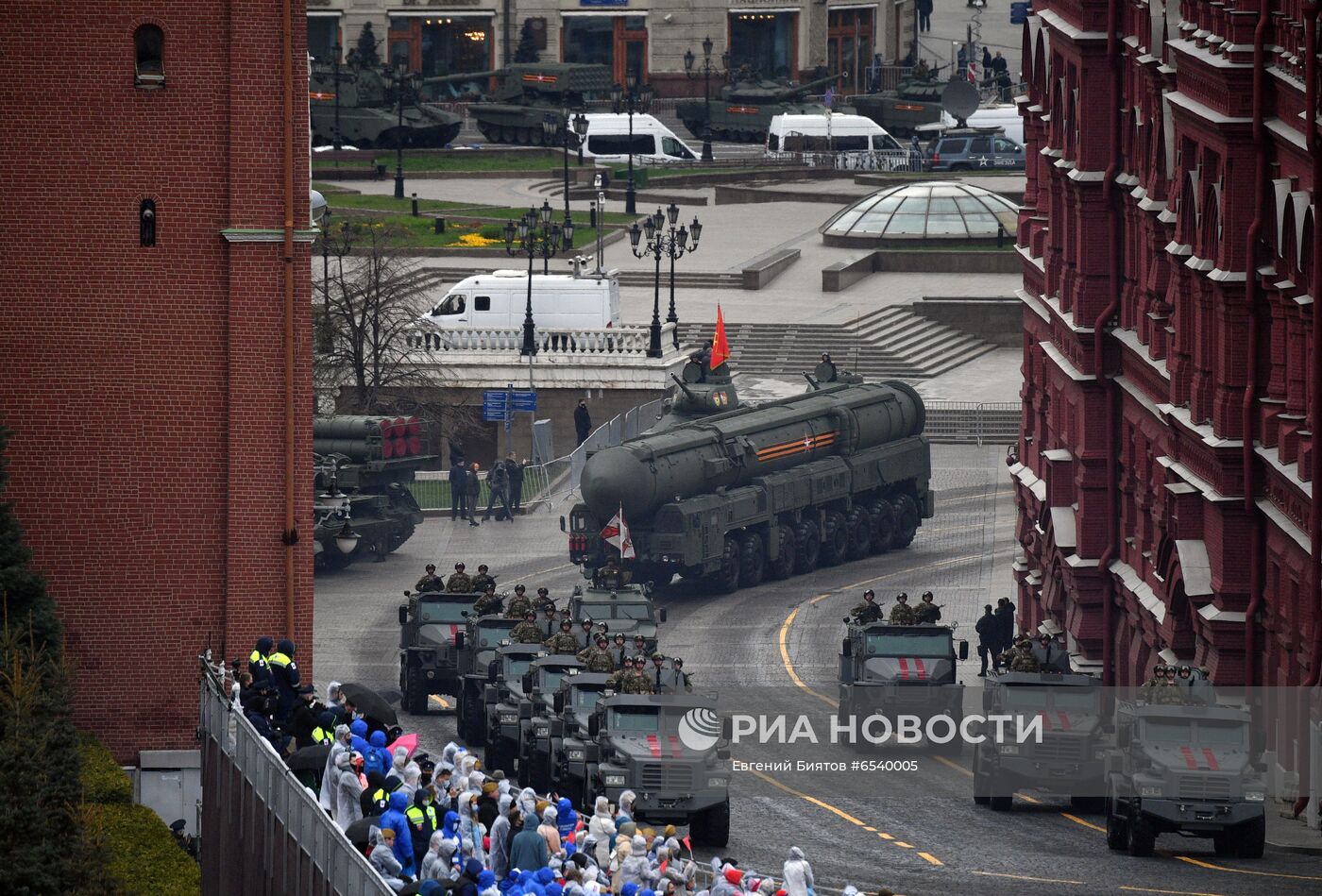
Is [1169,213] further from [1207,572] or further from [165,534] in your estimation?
[165,534]

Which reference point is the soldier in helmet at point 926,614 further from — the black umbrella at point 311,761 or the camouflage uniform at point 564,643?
the black umbrella at point 311,761

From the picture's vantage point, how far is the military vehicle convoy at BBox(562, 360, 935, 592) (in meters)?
58.9

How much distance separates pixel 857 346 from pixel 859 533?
42.6 feet

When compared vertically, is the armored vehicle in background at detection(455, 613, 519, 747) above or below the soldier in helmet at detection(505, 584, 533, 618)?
below

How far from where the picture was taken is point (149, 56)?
135ft

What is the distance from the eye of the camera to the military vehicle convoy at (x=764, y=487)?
58.9m

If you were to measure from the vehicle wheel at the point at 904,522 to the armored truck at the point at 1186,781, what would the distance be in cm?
2556

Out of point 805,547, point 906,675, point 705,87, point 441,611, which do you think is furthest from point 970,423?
point 705,87

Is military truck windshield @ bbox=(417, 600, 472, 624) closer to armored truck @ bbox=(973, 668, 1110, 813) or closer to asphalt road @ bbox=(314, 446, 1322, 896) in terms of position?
asphalt road @ bbox=(314, 446, 1322, 896)

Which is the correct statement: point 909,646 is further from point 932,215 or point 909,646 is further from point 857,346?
point 932,215

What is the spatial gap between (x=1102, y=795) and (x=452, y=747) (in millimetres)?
11049

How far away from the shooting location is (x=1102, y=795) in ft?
135

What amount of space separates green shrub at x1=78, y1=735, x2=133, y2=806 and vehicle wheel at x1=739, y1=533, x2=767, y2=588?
72.2 ft

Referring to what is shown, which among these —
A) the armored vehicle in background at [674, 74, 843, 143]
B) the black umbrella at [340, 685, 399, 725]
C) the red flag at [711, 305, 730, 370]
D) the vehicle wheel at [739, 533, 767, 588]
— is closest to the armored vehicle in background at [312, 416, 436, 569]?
the red flag at [711, 305, 730, 370]
